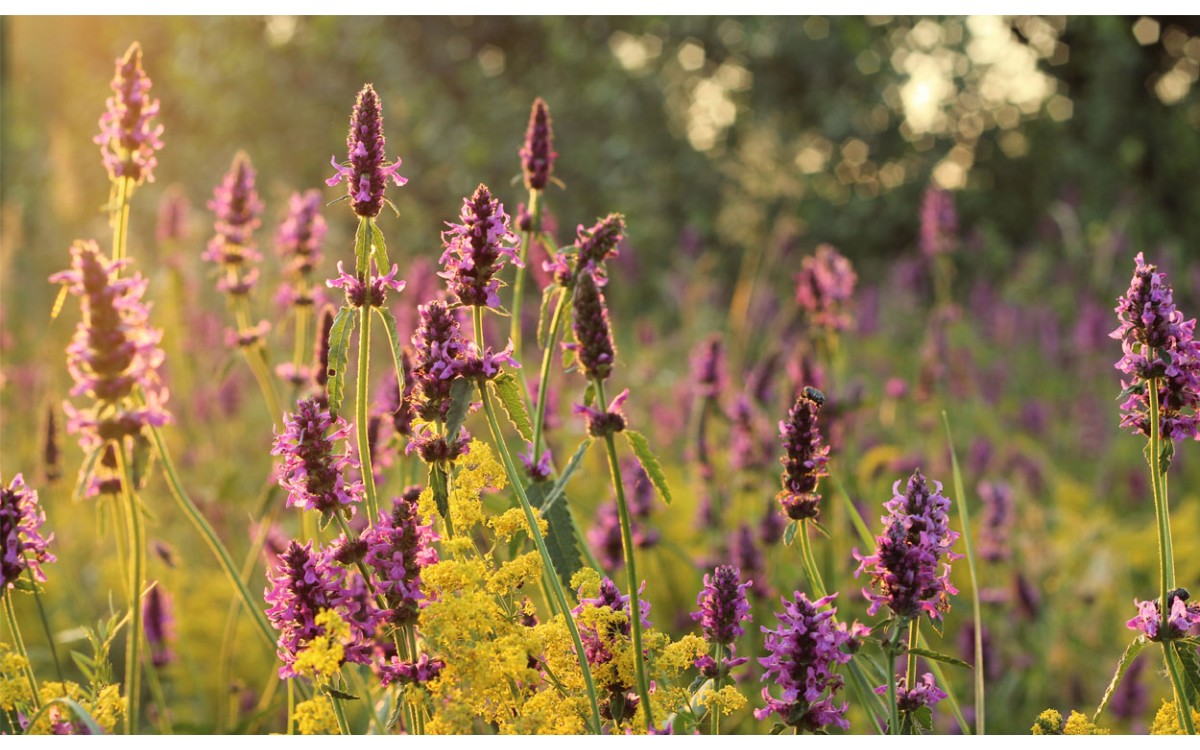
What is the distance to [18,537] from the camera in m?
1.61

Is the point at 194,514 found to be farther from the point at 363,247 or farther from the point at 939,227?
the point at 939,227

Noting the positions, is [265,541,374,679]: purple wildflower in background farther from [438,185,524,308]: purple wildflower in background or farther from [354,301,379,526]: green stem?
[438,185,524,308]: purple wildflower in background

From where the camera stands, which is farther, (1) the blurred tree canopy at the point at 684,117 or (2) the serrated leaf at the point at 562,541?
(1) the blurred tree canopy at the point at 684,117

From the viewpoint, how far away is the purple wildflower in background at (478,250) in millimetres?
1595

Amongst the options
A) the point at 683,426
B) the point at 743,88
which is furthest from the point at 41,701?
the point at 743,88

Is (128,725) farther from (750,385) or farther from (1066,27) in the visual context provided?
(1066,27)

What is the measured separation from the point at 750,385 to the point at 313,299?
1.44 m

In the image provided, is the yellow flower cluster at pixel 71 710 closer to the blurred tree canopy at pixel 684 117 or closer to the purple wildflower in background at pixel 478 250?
the purple wildflower in background at pixel 478 250

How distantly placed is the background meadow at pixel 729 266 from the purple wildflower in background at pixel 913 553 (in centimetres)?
92

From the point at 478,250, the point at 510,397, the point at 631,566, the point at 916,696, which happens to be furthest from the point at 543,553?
the point at 916,696

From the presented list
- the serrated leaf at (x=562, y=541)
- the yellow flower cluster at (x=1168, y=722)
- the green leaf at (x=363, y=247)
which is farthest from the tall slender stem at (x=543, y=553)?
the yellow flower cluster at (x=1168, y=722)

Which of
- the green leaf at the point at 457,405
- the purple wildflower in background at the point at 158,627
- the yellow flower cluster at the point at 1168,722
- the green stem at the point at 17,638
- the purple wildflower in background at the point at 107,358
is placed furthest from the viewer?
the purple wildflower in background at the point at 158,627

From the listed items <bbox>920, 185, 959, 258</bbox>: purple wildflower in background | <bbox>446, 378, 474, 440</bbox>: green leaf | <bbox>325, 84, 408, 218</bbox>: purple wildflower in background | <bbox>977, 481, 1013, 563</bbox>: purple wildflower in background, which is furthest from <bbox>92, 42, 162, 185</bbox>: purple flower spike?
<bbox>920, 185, 959, 258</bbox>: purple wildflower in background

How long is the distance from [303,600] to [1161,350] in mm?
1204
